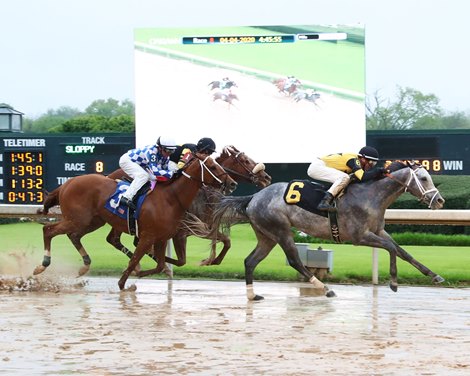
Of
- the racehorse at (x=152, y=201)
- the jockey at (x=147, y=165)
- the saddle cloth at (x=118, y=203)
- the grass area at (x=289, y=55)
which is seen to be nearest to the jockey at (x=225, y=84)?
the grass area at (x=289, y=55)

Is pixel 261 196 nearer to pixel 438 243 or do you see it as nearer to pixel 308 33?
pixel 438 243

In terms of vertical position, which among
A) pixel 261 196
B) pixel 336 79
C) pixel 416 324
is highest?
pixel 336 79

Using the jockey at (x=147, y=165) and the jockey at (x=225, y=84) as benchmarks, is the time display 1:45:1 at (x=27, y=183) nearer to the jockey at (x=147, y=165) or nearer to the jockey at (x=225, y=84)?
the jockey at (x=147, y=165)

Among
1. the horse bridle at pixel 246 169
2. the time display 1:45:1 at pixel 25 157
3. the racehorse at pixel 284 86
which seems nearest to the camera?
the horse bridle at pixel 246 169

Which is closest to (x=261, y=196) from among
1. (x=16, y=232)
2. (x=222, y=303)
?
(x=222, y=303)

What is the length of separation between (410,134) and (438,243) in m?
2.32

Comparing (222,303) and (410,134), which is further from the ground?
(410,134)

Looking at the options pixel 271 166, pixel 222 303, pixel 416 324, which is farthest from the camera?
pixel 271 166

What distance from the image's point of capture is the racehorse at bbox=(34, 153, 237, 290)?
37.2 ft

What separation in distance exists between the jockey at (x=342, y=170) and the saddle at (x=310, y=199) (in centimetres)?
10

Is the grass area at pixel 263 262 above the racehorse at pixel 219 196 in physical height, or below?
below

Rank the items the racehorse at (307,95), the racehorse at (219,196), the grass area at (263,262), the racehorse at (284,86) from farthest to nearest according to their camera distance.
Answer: the racehorse at (284,86)
the racehorse at (307,95)
the grass area at (263,262)
the racehorse at (219,196)

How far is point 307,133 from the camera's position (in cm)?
2427

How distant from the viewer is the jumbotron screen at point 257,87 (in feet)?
78.7
